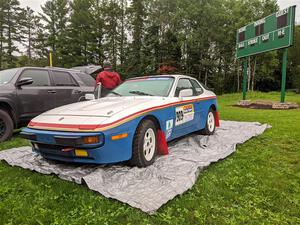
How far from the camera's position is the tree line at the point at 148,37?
1099 inches

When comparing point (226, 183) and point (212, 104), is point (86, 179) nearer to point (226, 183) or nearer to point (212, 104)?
point (226, 183)

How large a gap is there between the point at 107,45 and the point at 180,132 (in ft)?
97.4

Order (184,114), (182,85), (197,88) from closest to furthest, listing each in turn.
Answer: (184,114), (182,85), (197,88)

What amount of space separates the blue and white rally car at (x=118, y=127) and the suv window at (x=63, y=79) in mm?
2477

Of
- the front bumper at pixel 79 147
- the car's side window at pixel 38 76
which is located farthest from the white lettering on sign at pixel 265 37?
the front bumper at pixel 79 147

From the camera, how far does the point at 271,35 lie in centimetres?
1208

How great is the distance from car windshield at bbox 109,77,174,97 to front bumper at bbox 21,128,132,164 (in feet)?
4.36

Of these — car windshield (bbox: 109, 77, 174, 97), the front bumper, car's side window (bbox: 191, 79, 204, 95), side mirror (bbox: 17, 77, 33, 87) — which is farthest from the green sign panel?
the front bumper

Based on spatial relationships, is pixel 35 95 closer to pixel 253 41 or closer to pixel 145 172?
pixel 145 172

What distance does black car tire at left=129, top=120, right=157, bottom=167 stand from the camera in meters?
3.21

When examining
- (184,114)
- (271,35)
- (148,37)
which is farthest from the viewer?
(148,37)

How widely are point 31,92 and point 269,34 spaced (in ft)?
37.7

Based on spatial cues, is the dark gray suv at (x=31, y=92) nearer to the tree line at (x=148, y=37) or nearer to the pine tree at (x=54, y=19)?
the tree line at (x=148, y=37)

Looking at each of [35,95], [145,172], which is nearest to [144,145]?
[145,172]
